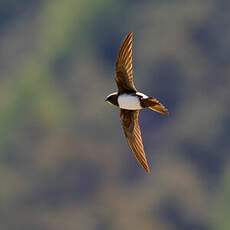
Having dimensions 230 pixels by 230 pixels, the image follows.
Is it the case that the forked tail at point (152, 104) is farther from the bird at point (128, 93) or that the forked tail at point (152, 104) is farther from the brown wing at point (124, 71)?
the brown wing at point (124, 71)

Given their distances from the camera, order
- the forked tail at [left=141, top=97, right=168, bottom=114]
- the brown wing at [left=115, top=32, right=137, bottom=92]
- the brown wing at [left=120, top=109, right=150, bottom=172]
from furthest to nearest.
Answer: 1. the brown wing at [left=120, top=109, right=150, bottom=172]
2. the brown wing at [left=115, top=32, right=137, bottom=92]
3. the forked tail at [left=141, top=97, right=168, bottom=114]

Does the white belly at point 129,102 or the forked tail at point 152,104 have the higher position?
the white belly at point 129,102

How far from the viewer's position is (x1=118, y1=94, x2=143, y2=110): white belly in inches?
149

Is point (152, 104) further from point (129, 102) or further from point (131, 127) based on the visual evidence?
point (131, 127)

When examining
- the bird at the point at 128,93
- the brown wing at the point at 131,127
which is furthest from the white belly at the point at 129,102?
the brown wing at the point at 131,127

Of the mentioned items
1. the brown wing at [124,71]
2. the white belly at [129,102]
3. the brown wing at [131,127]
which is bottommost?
the brown wing at [131,127]

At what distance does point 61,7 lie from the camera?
19.6 metres

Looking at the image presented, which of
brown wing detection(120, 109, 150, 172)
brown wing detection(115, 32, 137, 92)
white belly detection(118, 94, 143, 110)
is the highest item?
brown wing detection(115, 32, 137, 92)

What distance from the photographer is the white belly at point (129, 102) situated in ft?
12.4

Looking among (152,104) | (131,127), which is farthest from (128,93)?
(131,127)

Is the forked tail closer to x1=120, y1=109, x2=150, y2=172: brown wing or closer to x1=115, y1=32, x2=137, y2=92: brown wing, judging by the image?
x1=115, y1=32, x2=137, y2=92: brown wing

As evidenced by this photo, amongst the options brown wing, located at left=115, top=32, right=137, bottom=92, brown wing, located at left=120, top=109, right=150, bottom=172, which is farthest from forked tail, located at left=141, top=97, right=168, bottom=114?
brown wing, located at left=120, top=109, right=150, bottom=172

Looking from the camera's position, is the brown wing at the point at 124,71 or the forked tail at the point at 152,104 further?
the brown wing at the point at 124,71

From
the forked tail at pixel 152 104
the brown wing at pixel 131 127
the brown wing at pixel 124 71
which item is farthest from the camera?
the brown wing at pixel 131 127
